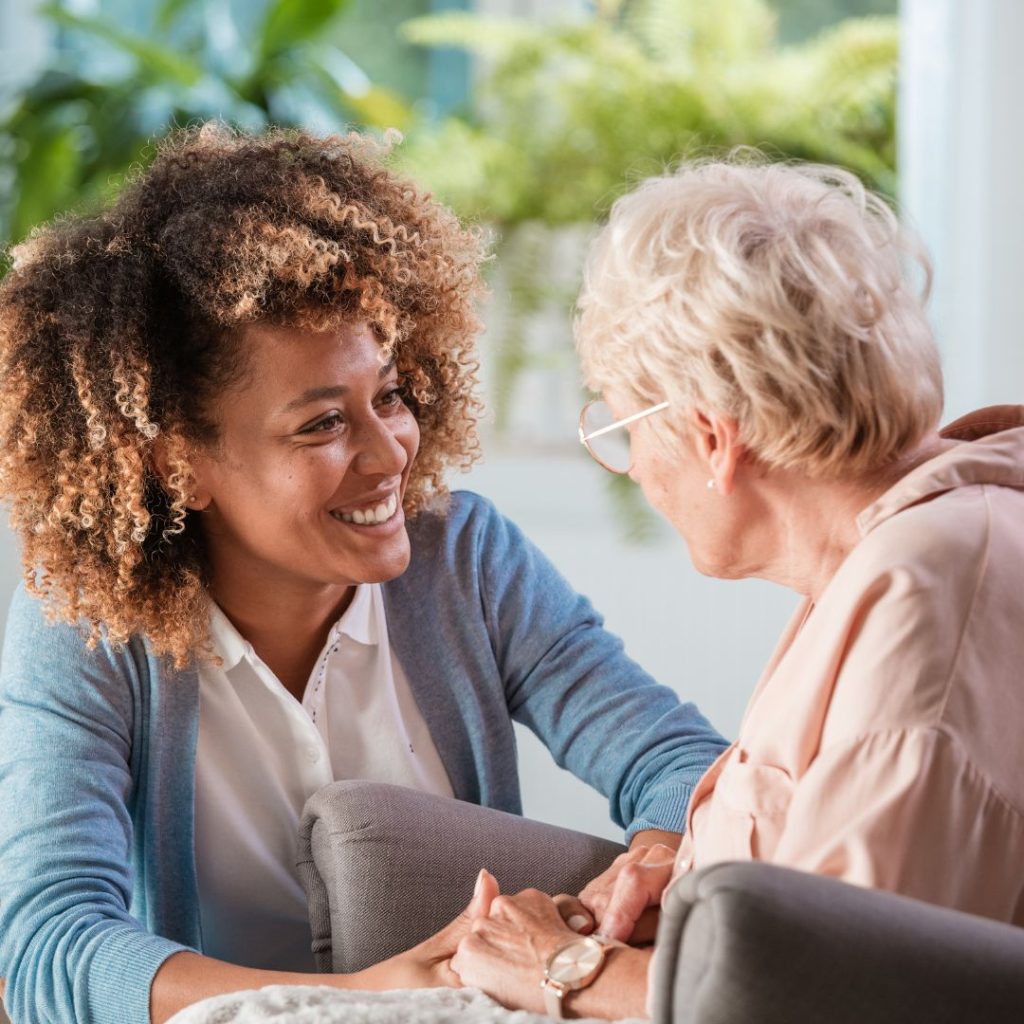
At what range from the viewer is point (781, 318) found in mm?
1101

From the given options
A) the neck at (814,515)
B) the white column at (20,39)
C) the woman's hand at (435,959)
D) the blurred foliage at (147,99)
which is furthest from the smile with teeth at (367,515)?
the white column at (20,39)

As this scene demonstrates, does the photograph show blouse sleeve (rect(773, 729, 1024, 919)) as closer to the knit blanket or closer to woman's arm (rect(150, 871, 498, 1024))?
the knit blanket

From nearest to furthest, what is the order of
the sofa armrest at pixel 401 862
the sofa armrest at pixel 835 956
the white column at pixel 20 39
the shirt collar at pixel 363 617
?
the sofa armrest at pixel 835 956
the sofa armrest at pixel 401 862
the shirt collar at pixel 363 617
the white column at pixel 20 39

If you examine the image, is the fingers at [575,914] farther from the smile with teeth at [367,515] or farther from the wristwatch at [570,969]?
the smile with teeth at [367,515]

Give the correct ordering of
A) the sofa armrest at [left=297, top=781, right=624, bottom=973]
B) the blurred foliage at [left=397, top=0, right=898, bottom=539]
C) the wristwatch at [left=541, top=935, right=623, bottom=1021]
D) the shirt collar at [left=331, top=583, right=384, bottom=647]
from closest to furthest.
→ the wristwatch at [left=541, top=935, right=623, bottom=1021] < the sofa armrest at [left=297, top=781, right=624, bottom=973] < the shirt collar at [left=331, top=583, right=384, bottom=647] < the blurred foliage at [left=397, top=0, right=898, bottom=539]

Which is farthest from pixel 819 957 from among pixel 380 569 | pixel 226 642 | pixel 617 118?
pixel 617 118

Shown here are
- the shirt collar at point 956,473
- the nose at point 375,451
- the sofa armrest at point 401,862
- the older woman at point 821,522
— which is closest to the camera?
the older woman at point 821,522

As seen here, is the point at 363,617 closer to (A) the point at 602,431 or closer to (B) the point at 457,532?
(B) the point at 457,532

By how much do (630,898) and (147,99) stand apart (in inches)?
94.3

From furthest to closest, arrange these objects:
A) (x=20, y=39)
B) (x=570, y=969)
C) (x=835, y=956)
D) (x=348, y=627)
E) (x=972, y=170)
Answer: (x=20, y=39), (x=972, y=170), (x=348, y=627), (x=570, y=969), (x=835, y=956)

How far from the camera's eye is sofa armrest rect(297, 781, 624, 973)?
4.83ft

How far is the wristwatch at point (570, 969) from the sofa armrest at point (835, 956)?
0.36m

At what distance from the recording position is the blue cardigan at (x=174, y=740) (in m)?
1.41

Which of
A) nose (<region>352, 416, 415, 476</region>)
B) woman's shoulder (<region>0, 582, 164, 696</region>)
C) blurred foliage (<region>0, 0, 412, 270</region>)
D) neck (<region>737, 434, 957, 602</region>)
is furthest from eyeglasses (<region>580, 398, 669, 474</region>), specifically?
blurred foliage (<region>0, 0, 412, 270</region>)
